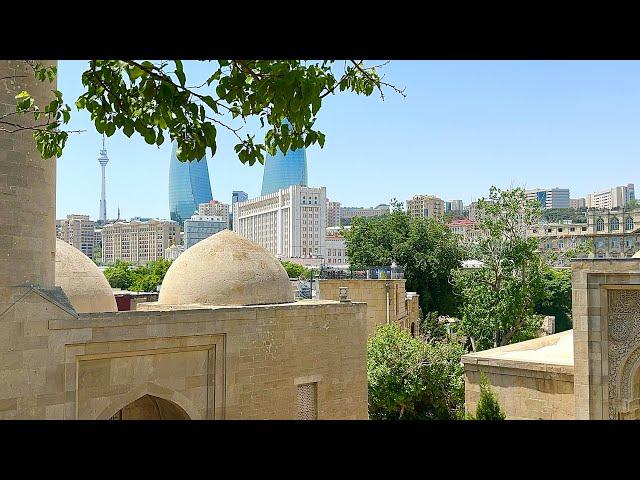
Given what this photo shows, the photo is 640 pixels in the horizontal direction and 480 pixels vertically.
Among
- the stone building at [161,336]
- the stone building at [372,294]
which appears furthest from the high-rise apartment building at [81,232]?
the stone building at [161,336]

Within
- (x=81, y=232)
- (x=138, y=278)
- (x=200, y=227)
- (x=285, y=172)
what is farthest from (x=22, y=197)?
(x=285, y=172)

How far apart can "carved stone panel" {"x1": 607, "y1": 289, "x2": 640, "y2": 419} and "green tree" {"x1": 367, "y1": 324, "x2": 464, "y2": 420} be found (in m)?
6.58

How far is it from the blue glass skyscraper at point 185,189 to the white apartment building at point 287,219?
55186mm

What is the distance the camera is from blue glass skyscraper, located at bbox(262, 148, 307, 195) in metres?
107

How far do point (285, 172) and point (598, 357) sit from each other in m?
99.1

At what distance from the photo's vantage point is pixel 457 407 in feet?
57.4

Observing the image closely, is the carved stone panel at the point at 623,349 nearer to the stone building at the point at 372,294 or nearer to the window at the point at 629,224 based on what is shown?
the stone building at the point at 372,294

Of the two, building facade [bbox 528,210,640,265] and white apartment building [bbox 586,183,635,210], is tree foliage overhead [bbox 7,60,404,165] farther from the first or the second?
white apartment building [bbox 586,183,635,210]

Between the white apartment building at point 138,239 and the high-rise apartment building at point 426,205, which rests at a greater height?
the high-rise apartment building at point 426,205

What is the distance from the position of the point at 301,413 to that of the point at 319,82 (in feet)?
23.6

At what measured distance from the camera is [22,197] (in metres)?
7.15

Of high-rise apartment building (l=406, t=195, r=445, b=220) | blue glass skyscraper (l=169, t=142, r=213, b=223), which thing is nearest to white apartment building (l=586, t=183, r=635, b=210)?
high-rise apartment building (l=406, t=195, r=445, b=220)

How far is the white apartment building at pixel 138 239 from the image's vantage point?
72438 mm
